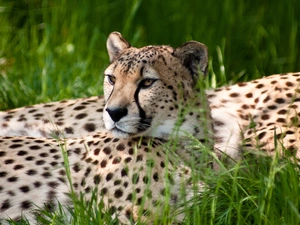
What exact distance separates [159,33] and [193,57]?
8.14ft

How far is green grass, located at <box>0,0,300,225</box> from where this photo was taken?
6.42m

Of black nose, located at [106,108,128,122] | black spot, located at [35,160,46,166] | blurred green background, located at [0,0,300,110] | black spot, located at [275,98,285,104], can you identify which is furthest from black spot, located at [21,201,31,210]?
blurred green background, located at [0,0,300,110]

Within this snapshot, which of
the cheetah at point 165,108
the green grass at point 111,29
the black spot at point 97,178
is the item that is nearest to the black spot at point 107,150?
the black spot at point 97,178

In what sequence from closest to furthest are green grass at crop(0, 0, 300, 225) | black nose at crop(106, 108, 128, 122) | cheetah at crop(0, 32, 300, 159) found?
black nose at crop(106, 108, 128, 122) < cheetah at crop(0, 32, 300, 159) < green grass at crop(0, 0, 300, 225)

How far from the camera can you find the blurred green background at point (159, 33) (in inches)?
270

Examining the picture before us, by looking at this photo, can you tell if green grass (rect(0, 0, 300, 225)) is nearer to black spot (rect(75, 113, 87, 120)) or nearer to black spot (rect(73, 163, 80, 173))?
black spot (rect(75, 113, 87, 120))

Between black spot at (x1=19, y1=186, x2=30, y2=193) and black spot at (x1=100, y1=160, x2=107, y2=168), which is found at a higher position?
black spot at (x1=100, y1=160, x2=107, y2=168)

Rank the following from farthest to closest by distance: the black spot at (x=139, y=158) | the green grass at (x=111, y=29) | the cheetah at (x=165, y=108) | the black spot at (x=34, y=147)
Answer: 1. the green grass at (x=111, y=29)
2. the black spot at (x=34, y=147)
3. the black spot at (x=139, y=158)
4. the cheetah at (x=165, y=108)

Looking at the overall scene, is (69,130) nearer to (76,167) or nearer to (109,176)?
(76,167)

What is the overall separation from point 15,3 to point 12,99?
1.78m

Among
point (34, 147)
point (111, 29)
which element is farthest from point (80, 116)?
point (111, 29)

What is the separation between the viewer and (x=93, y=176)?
4.65m

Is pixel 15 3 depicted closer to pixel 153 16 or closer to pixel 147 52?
pixel 153 16

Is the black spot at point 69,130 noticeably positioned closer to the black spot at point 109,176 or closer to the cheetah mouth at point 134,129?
the black spot at point 109,176
